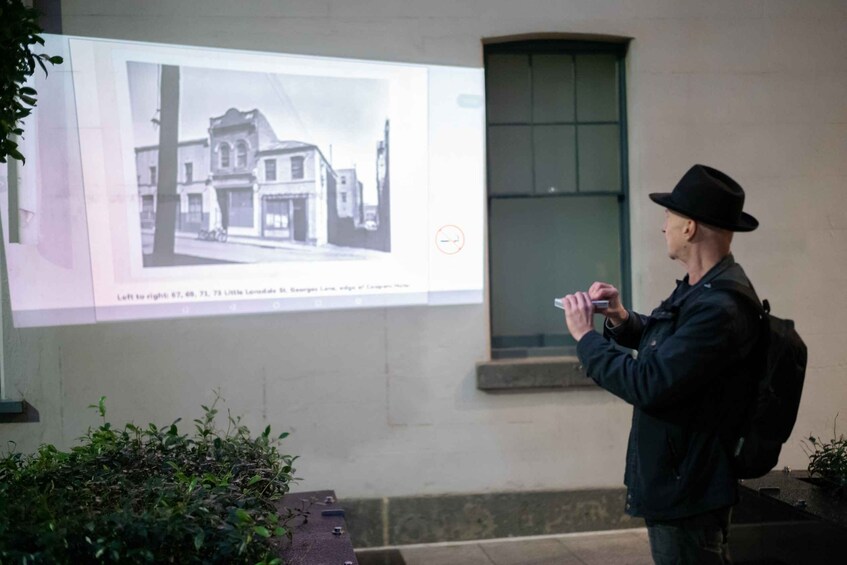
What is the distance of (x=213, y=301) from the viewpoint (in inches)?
254

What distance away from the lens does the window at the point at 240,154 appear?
257 inches

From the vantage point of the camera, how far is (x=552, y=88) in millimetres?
7000

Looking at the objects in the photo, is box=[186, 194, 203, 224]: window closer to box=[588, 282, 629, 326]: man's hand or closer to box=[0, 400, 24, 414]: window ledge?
box=[0, 400, 24, 414]: window ledge

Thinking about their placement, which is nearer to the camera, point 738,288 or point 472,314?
point 738,288

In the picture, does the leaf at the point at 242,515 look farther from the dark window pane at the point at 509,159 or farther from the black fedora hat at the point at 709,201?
the dark window pane at the point at 509,159

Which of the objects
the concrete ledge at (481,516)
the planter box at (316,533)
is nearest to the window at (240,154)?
the concrete ledge at (481,516)

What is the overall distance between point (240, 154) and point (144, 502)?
12.0 feet

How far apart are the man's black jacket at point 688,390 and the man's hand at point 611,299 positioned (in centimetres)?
22

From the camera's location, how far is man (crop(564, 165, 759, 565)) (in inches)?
127

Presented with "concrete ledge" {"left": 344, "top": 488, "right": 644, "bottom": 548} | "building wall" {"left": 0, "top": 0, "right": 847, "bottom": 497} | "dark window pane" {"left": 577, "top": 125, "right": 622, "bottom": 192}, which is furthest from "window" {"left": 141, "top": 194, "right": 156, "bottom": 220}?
"dark window pane" {"left": 577, "top": 125, "right": 622, "bottom": 192}

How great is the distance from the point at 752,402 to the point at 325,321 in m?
3.74

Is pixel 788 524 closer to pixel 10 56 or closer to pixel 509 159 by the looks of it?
pixel 10 56

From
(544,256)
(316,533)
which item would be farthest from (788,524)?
(544,256)

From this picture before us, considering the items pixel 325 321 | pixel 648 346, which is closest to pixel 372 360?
pixel 325 321
